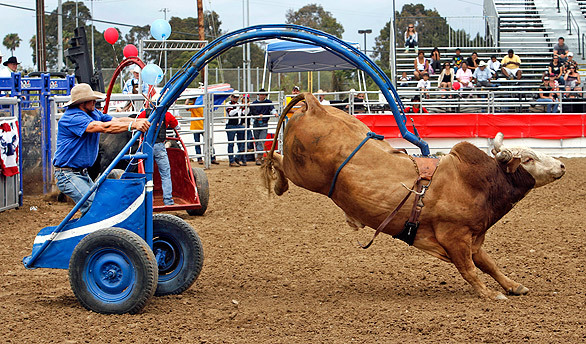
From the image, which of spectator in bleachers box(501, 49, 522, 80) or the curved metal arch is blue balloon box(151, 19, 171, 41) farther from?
spectator in bleachers box(501, 49, 522, 80)

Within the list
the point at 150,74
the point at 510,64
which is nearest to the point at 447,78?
the point at 510,64

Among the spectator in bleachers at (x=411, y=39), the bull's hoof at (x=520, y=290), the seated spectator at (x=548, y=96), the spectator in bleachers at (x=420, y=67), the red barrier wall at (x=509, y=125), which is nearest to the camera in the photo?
the bull's hoof at (x=520, y=290)

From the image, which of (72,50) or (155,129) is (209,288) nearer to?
(155,129)

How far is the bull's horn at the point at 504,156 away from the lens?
221 inches

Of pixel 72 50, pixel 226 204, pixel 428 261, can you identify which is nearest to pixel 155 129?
pixel 428 261

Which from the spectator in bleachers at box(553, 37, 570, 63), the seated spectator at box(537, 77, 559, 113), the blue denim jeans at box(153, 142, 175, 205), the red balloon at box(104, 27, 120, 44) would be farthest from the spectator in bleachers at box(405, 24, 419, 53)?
the blue denim jeans at box(153, 142, 175, 205)

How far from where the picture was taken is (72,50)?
14891 mm

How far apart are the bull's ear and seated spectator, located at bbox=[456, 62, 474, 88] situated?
1549 centimetres

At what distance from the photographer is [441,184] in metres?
5.62

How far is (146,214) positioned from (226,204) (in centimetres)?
568

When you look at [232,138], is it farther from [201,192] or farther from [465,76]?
[465,76]

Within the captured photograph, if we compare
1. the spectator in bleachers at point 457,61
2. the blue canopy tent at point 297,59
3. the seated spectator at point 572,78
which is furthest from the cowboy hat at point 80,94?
the seated spectator at point 572,78

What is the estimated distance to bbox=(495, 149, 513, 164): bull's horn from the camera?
5613 mm

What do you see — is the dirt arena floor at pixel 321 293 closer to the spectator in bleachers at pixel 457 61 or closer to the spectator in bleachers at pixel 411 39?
the spectator in bleachers at pixel 457 61
